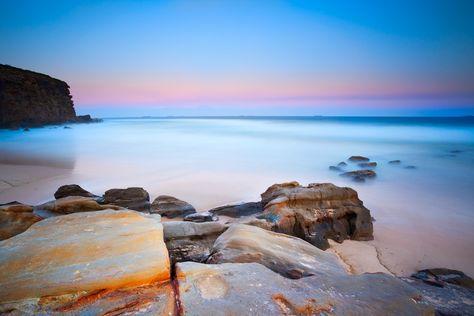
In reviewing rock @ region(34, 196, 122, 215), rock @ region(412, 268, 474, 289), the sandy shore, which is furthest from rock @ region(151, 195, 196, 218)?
rock @ region(412, 268, 474, 289)

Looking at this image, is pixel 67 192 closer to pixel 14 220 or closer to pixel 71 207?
pixel 71 207

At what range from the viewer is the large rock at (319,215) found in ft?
16.0

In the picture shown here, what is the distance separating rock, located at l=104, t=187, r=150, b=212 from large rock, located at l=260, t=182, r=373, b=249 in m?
3.06

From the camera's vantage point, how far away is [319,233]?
16.4 ft

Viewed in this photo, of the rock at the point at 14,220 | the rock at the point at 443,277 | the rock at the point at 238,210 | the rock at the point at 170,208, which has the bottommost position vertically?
the rock at the point at 443,277

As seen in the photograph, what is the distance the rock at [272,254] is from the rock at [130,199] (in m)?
3.53

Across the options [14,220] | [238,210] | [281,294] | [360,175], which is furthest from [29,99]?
[281,294]

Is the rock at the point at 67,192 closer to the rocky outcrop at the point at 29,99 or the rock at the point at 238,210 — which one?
the rock at the point at 238,210

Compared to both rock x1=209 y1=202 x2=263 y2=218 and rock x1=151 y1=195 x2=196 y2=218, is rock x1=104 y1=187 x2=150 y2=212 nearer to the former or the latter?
rock x1=151 y1=195 x2=196 y2=218

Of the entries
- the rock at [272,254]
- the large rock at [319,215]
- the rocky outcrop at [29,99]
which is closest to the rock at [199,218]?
the large rock at [319,215]

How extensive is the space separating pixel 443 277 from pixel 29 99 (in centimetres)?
5830

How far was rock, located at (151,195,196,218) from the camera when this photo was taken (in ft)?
19.9

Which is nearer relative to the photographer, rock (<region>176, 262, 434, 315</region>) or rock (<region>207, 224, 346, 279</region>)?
rock (<region>176, 262, 434, 315</region>)

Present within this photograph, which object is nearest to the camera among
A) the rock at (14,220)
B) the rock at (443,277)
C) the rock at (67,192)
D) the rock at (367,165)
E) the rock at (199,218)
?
the rock at (14,220)
